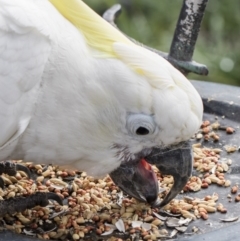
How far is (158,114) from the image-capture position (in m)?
1.97

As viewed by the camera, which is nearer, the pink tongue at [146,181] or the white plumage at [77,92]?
the white plumage at [77,92]

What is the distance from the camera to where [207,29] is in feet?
16.0

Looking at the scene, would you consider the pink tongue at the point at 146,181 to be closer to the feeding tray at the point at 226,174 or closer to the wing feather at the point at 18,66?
the feeding tray at the point at 226,174

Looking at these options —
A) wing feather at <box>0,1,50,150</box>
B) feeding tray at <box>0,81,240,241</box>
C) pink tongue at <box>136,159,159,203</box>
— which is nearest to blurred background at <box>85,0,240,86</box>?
feeding tray at <box>0,81,240,241</box>

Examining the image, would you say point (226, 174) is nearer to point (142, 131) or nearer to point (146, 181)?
point (146, 181)

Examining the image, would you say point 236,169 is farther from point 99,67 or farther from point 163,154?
point 99,67

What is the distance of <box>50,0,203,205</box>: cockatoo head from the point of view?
6.42 feet

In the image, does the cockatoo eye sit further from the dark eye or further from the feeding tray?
the feeding tray

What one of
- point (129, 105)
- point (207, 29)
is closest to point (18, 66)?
point (129, 105)

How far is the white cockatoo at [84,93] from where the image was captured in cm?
196

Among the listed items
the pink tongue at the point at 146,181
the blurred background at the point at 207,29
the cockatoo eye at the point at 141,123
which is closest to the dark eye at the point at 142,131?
the cockatoo eye at the point at 141,123

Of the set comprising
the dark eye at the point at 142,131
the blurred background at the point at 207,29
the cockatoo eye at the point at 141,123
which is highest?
the cockatoo eye at the point at 141,123

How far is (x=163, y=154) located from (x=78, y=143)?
0.24 metres

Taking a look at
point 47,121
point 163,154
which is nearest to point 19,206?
point 47,121
